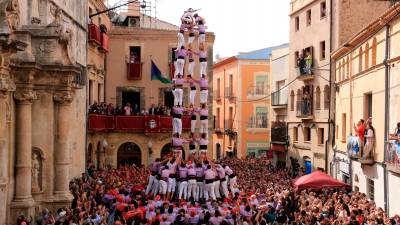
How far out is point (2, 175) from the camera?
17.5m

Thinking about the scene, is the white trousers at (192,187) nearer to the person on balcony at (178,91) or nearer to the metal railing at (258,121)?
the person on balcony at (178,91)

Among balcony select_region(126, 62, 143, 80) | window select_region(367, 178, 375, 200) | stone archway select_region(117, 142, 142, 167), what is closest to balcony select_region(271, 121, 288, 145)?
stone archway select_region(117, 142, 142, 167)

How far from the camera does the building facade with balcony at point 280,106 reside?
153 ft

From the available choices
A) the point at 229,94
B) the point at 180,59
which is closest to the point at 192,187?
the point at 180,59

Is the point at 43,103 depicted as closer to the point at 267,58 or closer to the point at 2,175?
the point at 2,175

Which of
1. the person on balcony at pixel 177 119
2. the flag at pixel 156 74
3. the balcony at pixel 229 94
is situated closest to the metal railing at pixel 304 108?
the flag at pixel 156 74

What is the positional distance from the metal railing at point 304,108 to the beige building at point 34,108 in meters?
20.2

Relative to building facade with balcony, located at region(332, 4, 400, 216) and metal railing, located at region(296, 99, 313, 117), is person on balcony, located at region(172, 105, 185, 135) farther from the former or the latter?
metal railing, located at region(296, 99, 313, 117)

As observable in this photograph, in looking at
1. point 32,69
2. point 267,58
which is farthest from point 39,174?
point 267,58

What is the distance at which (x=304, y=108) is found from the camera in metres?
41.2

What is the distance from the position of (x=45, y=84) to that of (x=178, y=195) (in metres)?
8.11

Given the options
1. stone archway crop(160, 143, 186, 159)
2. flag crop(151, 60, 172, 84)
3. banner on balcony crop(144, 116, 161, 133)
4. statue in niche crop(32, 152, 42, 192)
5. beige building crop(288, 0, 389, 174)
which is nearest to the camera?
statue in niche crop(32, 152, 42, 192)

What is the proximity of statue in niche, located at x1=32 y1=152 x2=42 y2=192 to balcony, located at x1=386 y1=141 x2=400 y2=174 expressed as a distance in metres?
12.6

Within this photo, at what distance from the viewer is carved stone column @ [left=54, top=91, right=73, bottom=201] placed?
22.2 m
